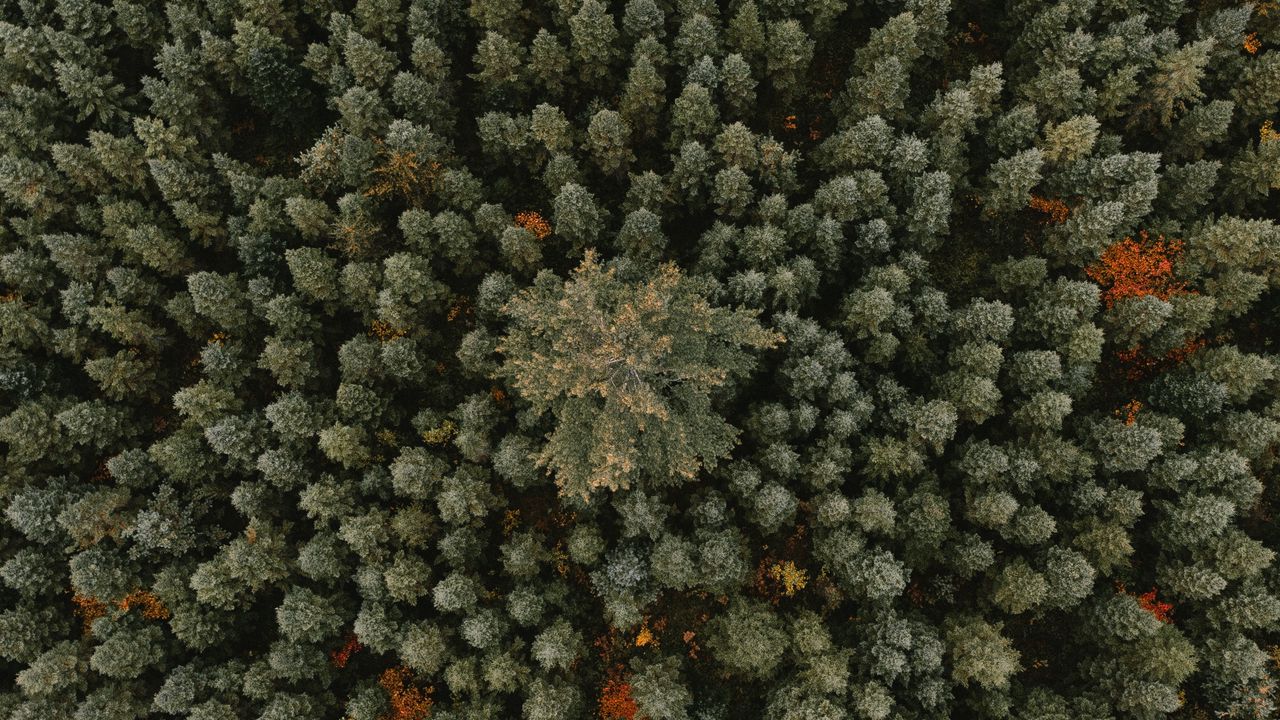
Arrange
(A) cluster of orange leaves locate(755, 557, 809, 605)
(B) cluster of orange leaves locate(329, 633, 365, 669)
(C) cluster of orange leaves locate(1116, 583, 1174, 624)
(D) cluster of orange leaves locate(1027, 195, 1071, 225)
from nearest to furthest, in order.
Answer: (C) cluster of orange leaves locate(1116, 583, 1174, 624)
(B) cluster of orange leaves locate(329, 633, 365, 669)
(A) cluster of orange leaves locate(755, 557, 809, 605)
(D) cluster of orange leaves locate(1027, 195, 1071, 225)

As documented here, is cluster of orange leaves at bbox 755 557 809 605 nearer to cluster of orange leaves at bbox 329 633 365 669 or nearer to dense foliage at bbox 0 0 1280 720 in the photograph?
dense foliage at bbox 0 0 1280 720

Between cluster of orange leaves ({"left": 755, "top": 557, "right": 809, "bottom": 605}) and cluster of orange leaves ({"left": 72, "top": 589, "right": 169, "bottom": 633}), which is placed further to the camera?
cluster of orange leaves ({"left": 755, "top": 557, "right": 809, "bottom": 605})

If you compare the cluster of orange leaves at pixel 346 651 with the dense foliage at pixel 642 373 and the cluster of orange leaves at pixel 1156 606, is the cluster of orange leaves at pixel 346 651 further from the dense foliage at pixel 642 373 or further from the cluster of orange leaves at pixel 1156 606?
the cluster of orange leaves at pixel 1156 606

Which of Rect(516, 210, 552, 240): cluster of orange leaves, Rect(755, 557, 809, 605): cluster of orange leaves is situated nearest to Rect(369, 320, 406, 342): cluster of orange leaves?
Rect(516, 210, 552, 240): cluster of orange leaves

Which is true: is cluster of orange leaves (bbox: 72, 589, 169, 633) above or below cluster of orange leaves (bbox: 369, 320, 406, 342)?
Answer: below

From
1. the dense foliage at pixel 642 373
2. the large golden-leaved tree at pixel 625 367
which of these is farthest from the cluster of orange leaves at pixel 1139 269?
the large golden-leaved tree at pixel 625 367

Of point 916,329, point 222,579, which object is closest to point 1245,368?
point 916,329

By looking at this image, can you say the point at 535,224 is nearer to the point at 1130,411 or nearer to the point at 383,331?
the point at 383,331

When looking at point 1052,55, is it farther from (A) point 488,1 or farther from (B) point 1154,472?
(A) point 488,1
